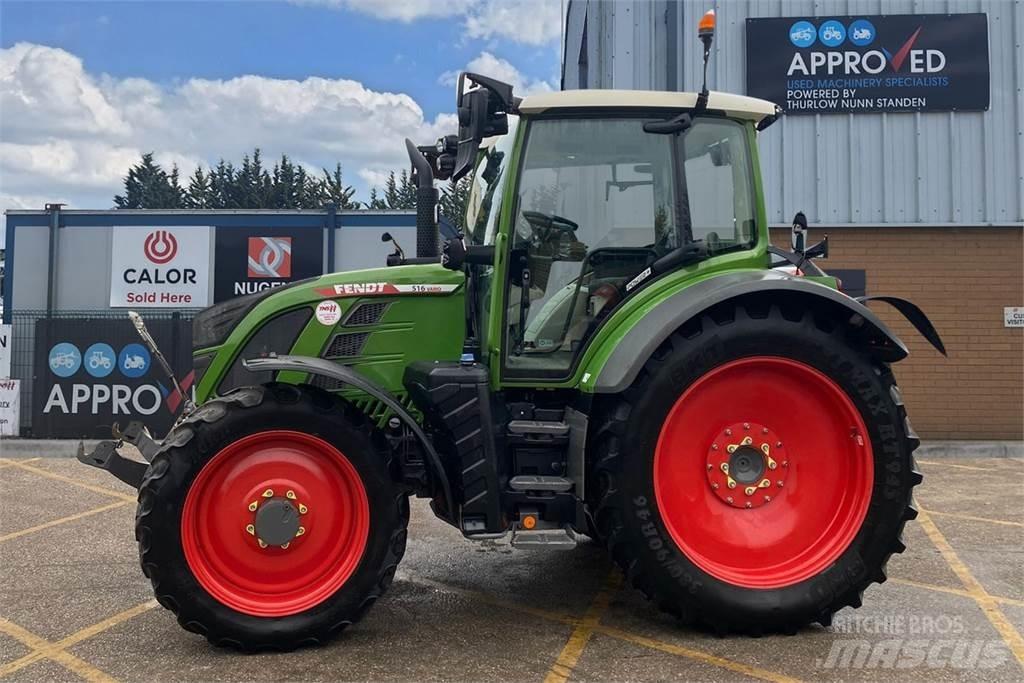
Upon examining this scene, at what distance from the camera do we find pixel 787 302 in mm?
3898

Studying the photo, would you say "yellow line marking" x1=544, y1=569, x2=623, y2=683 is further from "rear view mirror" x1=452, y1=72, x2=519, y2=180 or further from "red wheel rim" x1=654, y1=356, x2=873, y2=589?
"rear view mirror" x1=452, y1=72, x2=519, y2=180

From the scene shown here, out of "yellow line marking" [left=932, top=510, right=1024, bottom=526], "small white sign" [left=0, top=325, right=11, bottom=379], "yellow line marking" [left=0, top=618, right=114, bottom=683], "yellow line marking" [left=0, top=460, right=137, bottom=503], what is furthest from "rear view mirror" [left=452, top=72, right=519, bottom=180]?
"small white sign" [left=0, top=325, right=11, bottom=379]

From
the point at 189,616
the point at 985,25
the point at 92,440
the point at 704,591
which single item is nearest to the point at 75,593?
the point at 189,616

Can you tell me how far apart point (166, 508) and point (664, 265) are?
254 cm

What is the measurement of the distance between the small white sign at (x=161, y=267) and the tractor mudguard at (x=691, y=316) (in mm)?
11251

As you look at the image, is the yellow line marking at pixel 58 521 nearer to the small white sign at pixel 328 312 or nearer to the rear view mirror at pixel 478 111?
the small white sign at pixel 328 312

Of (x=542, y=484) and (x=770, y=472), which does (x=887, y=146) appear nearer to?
(x=770, y=472)

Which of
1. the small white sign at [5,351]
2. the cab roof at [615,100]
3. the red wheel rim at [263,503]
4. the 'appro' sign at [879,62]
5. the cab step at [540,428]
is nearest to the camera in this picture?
the red wheel rim at [263,503]

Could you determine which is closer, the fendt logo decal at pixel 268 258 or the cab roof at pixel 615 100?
the cab roof at pixel 615 100

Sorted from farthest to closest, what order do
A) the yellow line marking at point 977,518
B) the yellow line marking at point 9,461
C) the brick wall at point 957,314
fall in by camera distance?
1. the brick wall at point 957,314
2. the yellow line marking at point 9,461
3. the yellow line marking at point 977,518

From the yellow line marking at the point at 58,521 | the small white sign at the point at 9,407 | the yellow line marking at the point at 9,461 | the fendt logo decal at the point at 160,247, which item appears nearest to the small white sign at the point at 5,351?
the small white sign at the point at 9,407

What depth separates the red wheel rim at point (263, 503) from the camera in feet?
11.7

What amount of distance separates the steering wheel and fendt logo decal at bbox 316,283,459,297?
23.1 inches

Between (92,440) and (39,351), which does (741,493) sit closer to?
(92,440)
